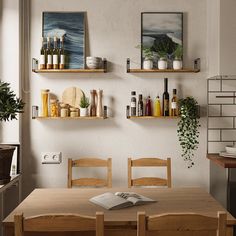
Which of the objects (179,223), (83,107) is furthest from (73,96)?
(179,223)

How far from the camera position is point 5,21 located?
11.1 ft

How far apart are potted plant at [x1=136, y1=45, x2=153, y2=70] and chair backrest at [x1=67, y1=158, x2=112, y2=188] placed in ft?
3.04

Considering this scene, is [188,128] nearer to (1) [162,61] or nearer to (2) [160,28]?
(1) [162,61]

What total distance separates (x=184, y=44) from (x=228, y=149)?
1.07 m

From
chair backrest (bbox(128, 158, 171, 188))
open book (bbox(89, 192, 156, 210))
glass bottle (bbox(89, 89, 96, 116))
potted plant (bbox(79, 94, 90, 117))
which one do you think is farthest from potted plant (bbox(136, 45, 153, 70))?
open book (bbox(89, 192, 156, 210))

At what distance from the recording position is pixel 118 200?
89.7 inches

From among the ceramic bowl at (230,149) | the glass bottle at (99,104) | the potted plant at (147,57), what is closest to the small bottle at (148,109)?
the potted plant at (147,57)

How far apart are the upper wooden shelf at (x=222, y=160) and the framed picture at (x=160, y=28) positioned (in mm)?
994

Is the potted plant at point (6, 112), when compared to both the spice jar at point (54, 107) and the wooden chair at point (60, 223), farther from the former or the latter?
the wooden chair at point (60, 223)

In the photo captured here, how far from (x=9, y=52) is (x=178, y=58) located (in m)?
1.57

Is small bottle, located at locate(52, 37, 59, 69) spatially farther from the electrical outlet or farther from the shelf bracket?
the shelf bracket

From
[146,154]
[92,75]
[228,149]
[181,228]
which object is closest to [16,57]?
[92,75]

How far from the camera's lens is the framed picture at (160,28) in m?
3.46

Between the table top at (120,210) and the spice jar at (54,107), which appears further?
the spice jar at (54,107)
